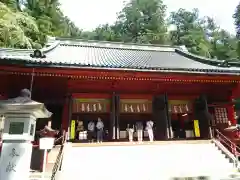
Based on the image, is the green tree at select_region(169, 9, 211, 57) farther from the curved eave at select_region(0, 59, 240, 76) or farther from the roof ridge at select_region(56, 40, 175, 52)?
the curved eave at select_region(0, 59, 240, 76)

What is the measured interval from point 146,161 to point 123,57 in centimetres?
752

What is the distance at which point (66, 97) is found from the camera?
1089 cm

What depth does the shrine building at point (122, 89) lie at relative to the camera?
31.2 ft

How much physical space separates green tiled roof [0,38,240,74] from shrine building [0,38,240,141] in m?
0.06

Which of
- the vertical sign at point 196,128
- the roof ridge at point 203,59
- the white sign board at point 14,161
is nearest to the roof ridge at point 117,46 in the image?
the roof ridge at point 203,59

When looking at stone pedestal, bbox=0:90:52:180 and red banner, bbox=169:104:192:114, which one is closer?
stone pedestal, bbox=0:90:52:180

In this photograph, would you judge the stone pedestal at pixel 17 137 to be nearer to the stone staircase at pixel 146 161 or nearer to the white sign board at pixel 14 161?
the white sign board at pixel 14 161

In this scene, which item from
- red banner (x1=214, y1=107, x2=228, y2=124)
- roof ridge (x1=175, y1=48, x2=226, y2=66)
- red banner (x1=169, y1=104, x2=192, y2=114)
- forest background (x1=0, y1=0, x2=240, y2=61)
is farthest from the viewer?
forest background (x1=0, y1=0, x2=240, y2=61)

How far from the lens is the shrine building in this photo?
9.52m

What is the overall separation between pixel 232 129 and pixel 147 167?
17.0 ft

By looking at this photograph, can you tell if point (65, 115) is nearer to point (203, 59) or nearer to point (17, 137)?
point (17, 137)

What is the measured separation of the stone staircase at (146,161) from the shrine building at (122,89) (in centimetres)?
136

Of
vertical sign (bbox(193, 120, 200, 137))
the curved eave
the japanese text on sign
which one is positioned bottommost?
the japanese text on sign

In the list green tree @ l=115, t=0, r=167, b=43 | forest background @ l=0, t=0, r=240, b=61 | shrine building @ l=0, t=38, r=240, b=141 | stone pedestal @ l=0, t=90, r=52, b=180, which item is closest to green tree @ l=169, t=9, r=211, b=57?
forest background @ l=0, t=0, r=240, b=61
